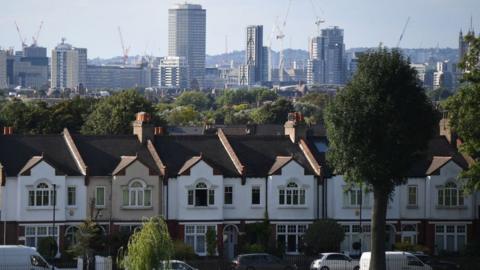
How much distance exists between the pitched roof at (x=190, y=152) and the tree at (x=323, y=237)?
510 cm

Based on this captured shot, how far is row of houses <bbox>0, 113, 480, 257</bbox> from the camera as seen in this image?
254 feet

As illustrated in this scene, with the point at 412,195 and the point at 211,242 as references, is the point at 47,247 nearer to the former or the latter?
the point at 211,242

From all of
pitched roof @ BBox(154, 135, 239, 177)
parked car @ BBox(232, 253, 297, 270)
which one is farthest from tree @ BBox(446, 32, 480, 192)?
pitched roof @ BBox(154, 135, 239, 177)

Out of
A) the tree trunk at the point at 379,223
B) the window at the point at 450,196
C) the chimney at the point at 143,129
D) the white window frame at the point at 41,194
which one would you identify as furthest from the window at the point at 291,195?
the white window frame at the point at 41,194

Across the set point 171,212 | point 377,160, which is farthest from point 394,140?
point 171,212

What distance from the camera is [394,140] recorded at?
68750 millimetres

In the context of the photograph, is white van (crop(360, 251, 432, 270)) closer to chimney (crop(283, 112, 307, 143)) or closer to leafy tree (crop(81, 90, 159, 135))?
chimney (crop(283, 112, 307, 143))

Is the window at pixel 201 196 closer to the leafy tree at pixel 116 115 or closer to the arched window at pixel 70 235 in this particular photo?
the arched window at pixel 70 235

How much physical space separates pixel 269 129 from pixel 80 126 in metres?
18.4

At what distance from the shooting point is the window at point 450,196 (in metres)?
80.9

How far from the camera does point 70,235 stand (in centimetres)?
7738

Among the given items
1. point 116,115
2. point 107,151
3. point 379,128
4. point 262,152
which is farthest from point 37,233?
point 116,115

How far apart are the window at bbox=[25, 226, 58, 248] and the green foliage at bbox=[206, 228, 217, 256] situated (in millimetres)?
7713

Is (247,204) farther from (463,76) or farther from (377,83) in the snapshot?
(463,76)
